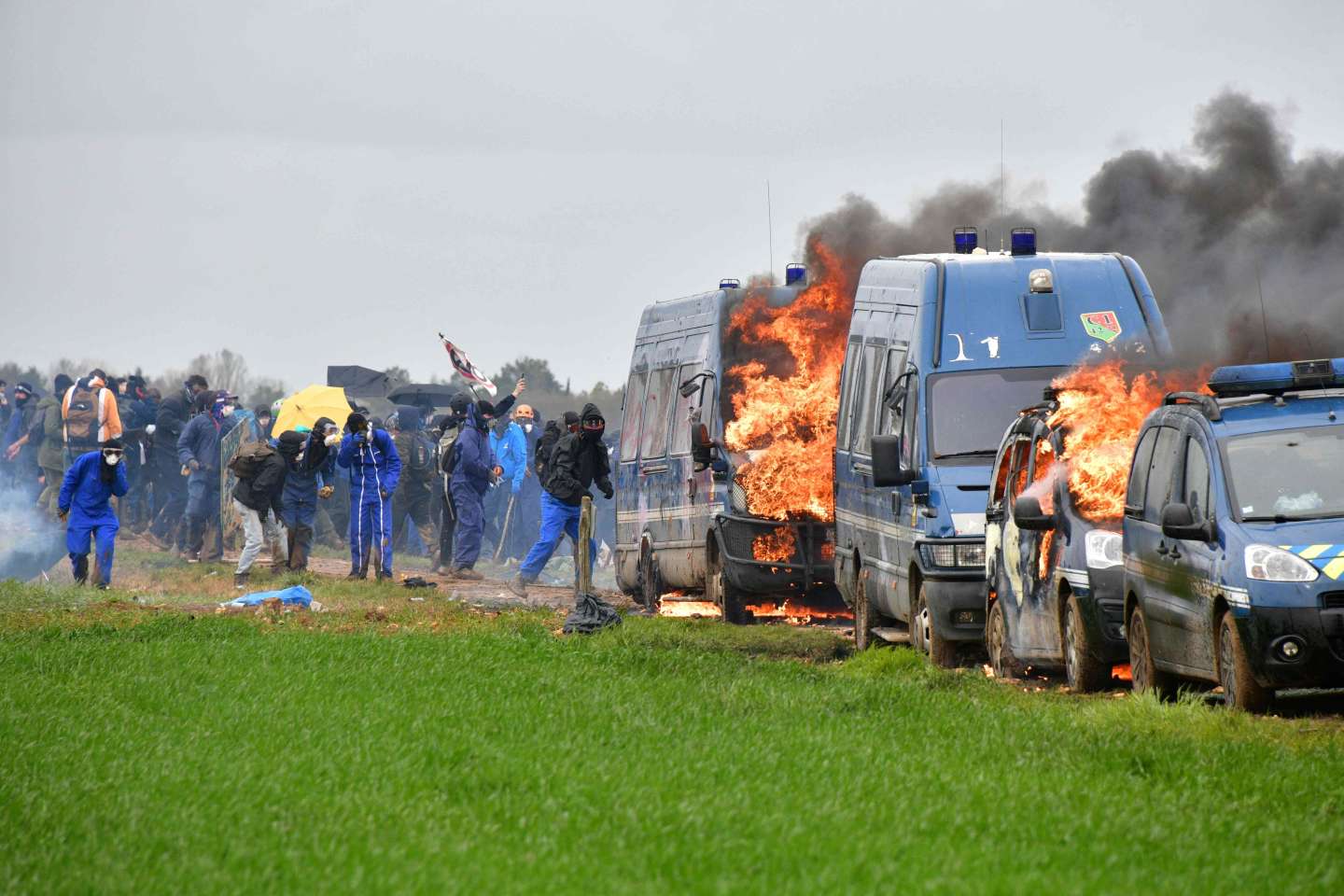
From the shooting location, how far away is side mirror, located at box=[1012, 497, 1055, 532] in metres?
13.2

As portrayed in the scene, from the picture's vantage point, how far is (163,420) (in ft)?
113

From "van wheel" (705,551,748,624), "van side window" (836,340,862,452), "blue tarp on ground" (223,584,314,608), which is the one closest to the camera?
"van side window" (836,340,862,452)

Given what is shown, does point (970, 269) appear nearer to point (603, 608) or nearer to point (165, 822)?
point (603, 608)

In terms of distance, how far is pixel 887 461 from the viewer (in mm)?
15109

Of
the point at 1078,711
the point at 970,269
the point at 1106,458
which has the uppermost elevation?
the point at 970,269

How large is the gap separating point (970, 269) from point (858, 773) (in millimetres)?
7881

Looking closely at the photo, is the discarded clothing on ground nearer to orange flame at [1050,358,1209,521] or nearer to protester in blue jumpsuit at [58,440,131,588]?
orange flame at [1050,358,1209,521]

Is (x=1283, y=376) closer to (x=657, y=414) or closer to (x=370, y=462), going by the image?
(x=657, y=414)

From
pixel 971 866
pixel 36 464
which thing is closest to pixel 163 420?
pixel 36 464

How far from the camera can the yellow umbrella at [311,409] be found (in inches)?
1281

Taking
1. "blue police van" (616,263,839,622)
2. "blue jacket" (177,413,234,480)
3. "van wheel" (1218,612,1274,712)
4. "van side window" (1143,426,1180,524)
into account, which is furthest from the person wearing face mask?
"van wheel" (1218,612,1274,712)

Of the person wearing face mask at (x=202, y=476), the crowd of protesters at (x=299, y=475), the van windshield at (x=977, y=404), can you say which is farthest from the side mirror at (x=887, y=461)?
the person wearing face mask at (x=202, y=476)

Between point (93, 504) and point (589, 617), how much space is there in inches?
393

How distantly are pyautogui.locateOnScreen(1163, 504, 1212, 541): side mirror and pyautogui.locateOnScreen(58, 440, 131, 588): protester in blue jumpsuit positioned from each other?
1596 centimetres
